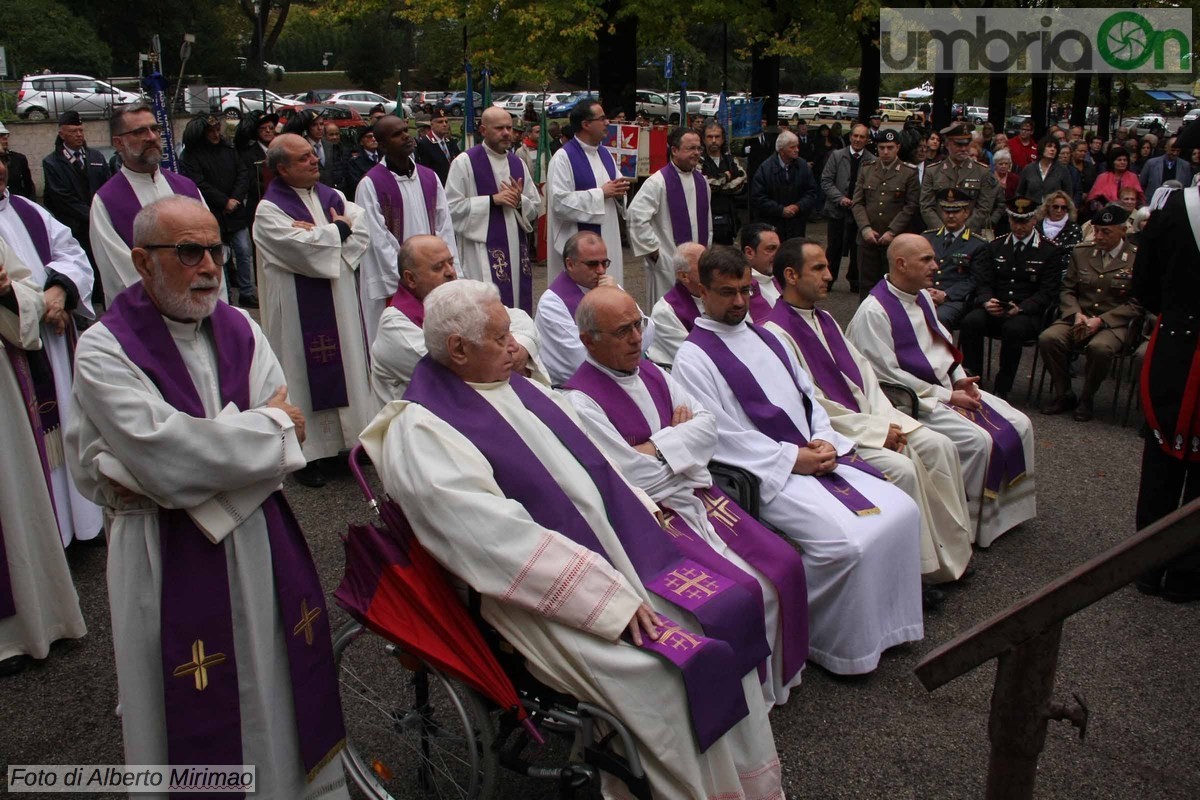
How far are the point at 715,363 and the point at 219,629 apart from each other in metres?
2.49

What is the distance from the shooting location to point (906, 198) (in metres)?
10.7

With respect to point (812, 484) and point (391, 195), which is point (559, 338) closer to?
point (812, 484)

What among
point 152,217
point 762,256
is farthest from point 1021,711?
point 762,256

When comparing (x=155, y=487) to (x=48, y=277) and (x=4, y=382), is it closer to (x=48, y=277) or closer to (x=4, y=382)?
(x=4, y=382)

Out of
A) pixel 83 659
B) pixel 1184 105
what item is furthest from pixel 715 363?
pixel 1184 105

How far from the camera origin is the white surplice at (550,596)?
287 cm

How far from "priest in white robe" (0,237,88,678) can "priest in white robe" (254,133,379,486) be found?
189cm

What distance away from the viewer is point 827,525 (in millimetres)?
4160

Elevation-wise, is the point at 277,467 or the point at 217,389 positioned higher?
the point at 217,389

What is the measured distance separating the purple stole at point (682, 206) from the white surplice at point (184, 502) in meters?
5.65

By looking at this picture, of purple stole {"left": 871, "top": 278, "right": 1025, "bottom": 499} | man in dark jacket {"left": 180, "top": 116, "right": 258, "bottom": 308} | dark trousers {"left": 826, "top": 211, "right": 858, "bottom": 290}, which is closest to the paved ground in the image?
purple stole {"left": 871, "top": 278, "right": 1025, "bottom": 499}

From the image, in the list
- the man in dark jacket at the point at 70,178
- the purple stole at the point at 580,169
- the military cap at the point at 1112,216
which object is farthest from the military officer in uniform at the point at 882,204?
the man in dark jacket at the point at 70,178

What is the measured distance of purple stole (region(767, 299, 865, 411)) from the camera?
5.13 metres

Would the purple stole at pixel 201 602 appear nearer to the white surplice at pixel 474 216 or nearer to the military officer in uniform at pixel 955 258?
the white surplice at pixel 474 216
